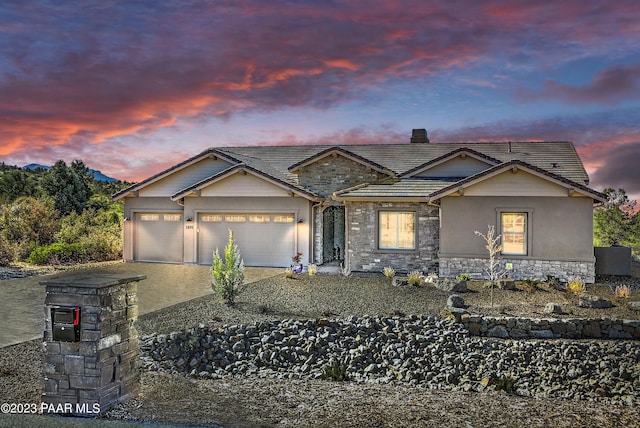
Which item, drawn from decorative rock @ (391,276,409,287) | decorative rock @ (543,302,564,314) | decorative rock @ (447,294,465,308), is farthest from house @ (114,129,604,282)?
decorative rock @ (543,302,564,314)

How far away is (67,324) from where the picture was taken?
486 cm

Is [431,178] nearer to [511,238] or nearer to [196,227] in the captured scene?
[511,238]

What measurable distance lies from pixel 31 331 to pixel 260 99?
13.3m

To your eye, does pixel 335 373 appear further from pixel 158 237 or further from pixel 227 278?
pixel 158 237

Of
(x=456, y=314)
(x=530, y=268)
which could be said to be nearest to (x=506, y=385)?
(x=456, y=314)

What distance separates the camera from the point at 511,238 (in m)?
15.7

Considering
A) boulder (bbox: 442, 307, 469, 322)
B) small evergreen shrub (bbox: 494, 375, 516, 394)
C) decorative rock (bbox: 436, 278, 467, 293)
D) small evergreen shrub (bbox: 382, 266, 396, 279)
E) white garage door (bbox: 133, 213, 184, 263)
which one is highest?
white garage door (bbox: 133, 213, 184, 263)

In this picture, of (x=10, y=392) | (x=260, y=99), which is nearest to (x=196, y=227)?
(x=260, y=99)

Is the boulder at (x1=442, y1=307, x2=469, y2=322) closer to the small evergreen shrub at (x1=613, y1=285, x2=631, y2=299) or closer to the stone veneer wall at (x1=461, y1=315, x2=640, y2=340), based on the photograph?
the stone veneer wall at (x1=461, y1=315, x2=640, y2=340)

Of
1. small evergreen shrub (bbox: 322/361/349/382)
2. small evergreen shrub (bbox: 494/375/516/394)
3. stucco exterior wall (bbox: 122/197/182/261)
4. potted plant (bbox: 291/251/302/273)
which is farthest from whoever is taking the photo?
stucco exterior wall (bbox: 122/197/182/261)

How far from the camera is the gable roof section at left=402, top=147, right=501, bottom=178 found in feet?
58.9

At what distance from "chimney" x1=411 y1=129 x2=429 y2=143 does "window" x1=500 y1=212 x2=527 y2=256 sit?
29.2ft

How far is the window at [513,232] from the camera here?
614 inches

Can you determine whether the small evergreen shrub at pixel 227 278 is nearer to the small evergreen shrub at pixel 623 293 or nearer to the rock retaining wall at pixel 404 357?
the rock retaining wall at pixel 404 357
